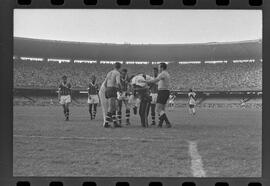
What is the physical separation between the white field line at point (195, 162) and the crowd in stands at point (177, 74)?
21637 millimetres

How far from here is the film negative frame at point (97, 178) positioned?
15.4 ft

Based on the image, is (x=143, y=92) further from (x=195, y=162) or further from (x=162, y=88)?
(x=195, y=162)

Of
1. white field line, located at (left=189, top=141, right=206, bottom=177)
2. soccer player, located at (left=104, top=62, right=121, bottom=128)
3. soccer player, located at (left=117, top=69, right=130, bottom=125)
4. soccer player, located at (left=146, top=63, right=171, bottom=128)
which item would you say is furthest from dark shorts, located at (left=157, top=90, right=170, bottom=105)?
white field line, located at (left=189, top=141, right=206, bottom=177)

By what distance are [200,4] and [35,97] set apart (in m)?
25.4

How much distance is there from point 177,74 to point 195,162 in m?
26.4

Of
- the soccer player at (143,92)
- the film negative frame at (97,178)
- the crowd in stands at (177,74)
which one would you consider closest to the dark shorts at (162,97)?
→ the soccer player at (143,92)

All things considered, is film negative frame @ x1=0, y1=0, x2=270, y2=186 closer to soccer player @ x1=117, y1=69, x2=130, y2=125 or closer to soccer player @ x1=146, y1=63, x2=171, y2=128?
soccer player @ x1=146, y1=63, x2=171, y2=128

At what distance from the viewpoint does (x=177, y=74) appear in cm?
3177

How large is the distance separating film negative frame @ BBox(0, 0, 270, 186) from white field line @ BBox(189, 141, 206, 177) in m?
0.33

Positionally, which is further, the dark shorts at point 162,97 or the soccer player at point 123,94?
the soccer player at point 123,94

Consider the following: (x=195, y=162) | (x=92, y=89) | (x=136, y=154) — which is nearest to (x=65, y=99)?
(x=92, y=89)

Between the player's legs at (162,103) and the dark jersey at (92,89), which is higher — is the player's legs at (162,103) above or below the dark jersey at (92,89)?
below

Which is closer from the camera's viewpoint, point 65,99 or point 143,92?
point 143,92

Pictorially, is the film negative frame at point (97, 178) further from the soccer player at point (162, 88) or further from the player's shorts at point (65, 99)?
the player's shorts at point (65, 99)
